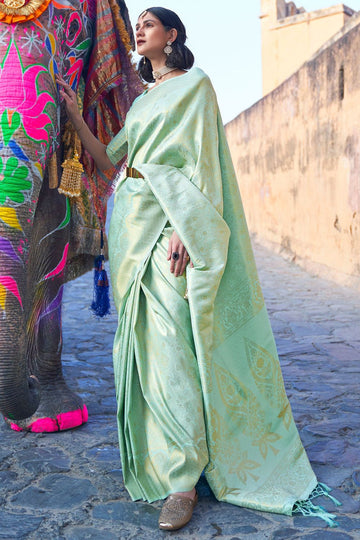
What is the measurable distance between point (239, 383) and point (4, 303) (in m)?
0.88

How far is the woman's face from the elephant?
14.6 inches

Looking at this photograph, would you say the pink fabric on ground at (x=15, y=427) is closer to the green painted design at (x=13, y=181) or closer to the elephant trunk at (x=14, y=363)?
the elephant trunk at (x=14, y=363)

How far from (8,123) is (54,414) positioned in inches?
52.9

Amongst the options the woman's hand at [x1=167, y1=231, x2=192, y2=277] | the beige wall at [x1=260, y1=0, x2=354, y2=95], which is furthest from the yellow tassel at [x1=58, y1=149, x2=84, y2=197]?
the beige wall at [x1=260, y1=0, x2=354, y2=95]

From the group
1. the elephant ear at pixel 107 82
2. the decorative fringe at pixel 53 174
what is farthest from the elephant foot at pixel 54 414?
the decorative fringe at pixel 53 174

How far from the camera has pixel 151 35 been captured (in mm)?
2469

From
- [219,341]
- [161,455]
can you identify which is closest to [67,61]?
[219,341]

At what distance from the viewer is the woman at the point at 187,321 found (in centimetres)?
228

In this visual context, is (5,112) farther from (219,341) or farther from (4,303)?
(219,341)

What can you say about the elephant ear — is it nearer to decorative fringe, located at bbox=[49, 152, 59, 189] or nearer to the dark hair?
decorative fringe, located at bbox=[49, 152, 59, 189]

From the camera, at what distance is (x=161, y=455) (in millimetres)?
2312

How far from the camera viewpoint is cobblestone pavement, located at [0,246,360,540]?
7.02 feet

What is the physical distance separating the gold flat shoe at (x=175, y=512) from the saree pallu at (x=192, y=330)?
0.17 feet

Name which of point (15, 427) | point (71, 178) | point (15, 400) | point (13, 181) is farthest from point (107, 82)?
point (15, 427)
